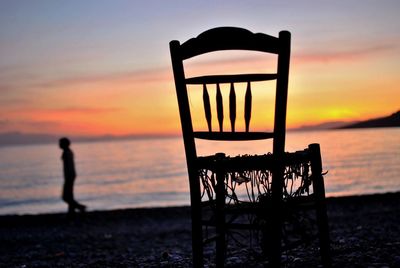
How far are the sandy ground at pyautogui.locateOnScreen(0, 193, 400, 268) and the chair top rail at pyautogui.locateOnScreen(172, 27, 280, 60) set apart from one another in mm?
2180

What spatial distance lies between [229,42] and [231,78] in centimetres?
26

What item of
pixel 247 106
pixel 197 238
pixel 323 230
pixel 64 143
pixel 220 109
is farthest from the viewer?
pixel 64 143

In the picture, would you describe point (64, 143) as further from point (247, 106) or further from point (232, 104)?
point (247, 106)

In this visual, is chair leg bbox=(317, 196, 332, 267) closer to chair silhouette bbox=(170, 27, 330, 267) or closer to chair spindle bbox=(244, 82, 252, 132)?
chair silhouette bbox=(170, 27, 330, 267)

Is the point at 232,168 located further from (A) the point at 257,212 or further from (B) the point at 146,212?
(B) the point at 146,212

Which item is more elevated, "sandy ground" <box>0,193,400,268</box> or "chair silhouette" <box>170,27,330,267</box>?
"chair silhouette" <box>170,27,330,267</box>

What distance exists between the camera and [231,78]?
146 inches

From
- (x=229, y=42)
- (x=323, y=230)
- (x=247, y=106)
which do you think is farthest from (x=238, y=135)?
(x=323, y=230)

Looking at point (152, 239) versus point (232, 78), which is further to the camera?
point (152, 239)

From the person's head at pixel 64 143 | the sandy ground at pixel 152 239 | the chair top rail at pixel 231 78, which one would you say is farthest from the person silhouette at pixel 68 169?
the chair top rail at pixel 231 78

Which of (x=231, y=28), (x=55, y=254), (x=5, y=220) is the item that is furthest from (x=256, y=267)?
(x=5, y=220)

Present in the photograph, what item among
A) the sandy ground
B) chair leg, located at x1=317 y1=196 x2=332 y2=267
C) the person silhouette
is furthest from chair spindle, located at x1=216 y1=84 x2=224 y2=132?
the person silhouette

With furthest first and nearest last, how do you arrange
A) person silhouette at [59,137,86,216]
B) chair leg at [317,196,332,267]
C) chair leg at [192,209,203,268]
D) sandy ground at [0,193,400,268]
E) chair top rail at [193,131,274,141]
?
person silhouette at [59,137,86,216], sandy ground at [0,193,400,268], chair leg at [317,196,332,267], chair leg at [192,209,203,268], chair top rail at [193,131,274,141]

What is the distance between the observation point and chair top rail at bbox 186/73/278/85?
142 inches
